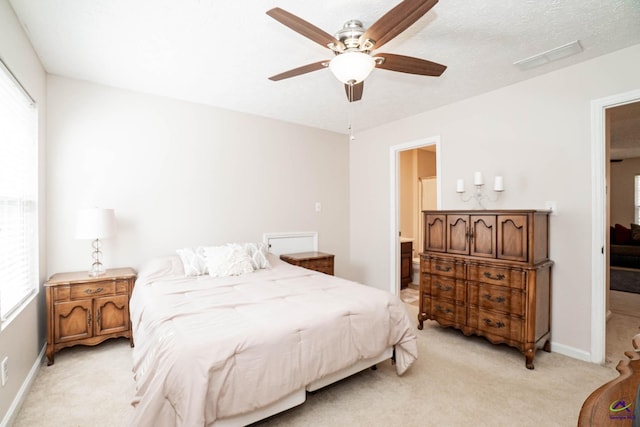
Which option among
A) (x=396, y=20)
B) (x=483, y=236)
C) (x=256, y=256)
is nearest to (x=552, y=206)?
(x=483, y=236)

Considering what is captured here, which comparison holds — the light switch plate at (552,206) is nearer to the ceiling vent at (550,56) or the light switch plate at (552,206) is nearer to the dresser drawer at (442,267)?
the dresser drawer at (442,267)

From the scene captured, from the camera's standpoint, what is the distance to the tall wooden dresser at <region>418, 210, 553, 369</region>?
2609mm

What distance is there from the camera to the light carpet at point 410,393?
1888 millimetres

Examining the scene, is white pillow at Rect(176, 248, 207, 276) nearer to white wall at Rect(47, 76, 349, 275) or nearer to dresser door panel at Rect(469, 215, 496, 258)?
white wall at Rect(47, 76, 349, 275)

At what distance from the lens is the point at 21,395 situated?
2.00 m

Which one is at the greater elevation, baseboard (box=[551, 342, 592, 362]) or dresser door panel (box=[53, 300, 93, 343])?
dresser door panel (box=[53, 300, 93, 343])

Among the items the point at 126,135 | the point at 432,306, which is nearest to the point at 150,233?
the point at 126,135

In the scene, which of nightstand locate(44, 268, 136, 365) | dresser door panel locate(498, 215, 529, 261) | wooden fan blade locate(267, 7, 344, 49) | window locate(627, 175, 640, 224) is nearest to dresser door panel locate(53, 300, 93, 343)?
nightstand locate(44, 268, 136, 365)

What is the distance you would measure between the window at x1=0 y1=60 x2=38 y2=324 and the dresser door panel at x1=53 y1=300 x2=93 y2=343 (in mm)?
265

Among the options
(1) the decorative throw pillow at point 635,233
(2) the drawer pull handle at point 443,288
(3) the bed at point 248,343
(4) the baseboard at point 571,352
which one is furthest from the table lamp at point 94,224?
(1) the decorative throw pillow at point 635,233

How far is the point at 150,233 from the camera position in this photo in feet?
10.9

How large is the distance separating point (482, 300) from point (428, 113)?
2290mm

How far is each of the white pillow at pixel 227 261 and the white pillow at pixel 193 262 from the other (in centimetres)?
5

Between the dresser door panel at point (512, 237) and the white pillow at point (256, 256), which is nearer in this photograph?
the dresser door panel at point (512, 237)
